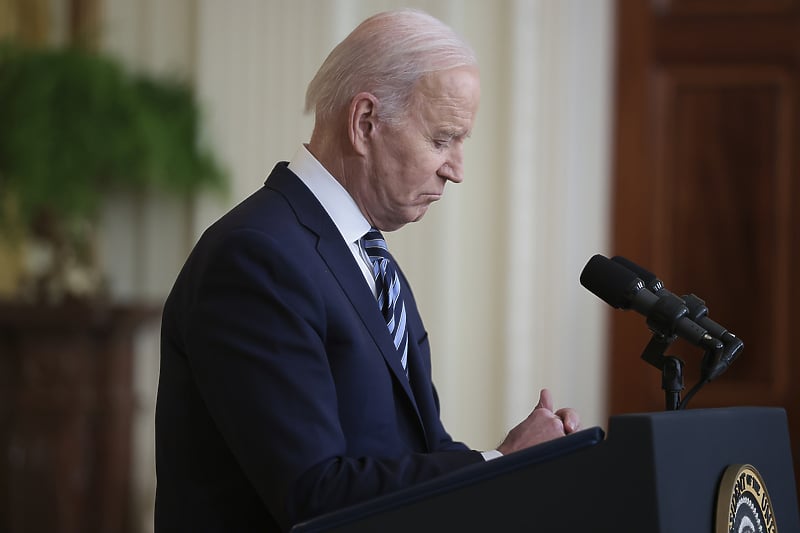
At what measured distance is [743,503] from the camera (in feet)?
4.82

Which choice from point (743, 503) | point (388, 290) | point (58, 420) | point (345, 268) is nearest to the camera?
point (743, 503)

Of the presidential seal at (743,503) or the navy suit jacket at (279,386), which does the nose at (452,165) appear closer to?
the navy suit jacket at (279,386)

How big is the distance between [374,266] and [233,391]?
42cm

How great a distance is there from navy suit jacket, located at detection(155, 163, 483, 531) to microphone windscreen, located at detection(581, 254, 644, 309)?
0.31 m

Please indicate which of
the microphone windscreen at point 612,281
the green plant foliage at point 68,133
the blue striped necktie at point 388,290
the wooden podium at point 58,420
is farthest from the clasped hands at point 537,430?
the green plant foliage at point 68,133

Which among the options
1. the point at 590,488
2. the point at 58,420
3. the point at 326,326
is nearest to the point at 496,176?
the point at 58,420

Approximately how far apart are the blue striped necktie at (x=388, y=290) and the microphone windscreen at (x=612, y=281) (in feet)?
1.25

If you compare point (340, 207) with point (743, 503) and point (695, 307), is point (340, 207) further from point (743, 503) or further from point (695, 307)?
point (743, 503)

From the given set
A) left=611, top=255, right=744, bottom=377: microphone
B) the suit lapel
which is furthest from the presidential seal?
the suit lapel

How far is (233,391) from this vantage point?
65.2 inches

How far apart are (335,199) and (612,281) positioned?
52 centimetres

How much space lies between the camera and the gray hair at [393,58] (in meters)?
1.90

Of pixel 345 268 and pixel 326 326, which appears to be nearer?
pixel 326 326

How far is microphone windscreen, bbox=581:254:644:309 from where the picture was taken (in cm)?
165
